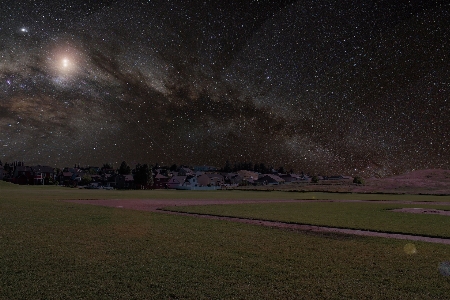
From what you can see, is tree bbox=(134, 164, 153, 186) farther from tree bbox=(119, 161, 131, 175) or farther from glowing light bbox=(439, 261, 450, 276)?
glowing light bbox=(439, 261, 450, 276)

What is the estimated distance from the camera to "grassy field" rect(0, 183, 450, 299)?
34.3 ft

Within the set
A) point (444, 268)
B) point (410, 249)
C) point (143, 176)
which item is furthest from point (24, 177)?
point (444, 268)

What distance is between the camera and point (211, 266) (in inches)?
532

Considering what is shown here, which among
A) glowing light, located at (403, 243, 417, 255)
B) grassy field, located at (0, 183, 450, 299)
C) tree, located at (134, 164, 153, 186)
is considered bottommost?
glowing light, located at (403, 243, 417, 255)

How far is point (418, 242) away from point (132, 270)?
16.4m

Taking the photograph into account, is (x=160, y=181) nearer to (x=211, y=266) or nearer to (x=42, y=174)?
(x=42, y=174)

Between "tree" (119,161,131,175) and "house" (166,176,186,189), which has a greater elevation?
"tree" (119,161,131,175)

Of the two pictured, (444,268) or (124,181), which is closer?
(444,268)

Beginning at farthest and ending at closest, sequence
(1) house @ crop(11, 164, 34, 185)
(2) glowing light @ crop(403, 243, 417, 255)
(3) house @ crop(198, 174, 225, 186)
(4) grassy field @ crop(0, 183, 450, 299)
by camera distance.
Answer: (3) house @ crop(198, 174, 225, 186)
(1) house @ crop(11, 164, 34, 185)
(2) glowing light @ crop(403, 243, 417, 255)
(4) grassy field @ crop(0, 183, 450, 299)

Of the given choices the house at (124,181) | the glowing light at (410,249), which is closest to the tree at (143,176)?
the house at (124,181)

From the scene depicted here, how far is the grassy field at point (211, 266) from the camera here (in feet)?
34.3

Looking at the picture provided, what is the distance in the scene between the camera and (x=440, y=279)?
12266 mm

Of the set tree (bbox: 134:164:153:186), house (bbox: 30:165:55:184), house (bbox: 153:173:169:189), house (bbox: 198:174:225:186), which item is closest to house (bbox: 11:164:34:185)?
house (bbox: 30:165:55:184)

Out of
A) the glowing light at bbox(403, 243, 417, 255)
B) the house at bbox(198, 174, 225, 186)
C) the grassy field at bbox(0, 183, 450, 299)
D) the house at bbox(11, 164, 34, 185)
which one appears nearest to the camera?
the grassy field at bbox(0, 183, 450, 299)
